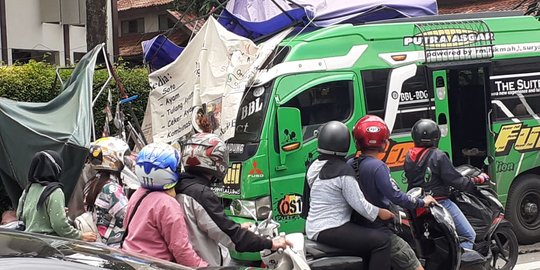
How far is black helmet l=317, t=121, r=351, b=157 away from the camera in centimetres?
514

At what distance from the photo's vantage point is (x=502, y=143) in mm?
9312

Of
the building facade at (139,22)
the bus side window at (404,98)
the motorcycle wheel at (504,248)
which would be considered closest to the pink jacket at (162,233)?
the motorcycle wheel at (504,248)

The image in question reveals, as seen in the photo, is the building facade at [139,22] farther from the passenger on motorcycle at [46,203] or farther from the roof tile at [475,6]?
the passenger on motorcycle at [46,203]

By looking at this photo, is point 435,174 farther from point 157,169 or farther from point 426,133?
point 157,169

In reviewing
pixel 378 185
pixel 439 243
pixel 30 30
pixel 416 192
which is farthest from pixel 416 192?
pixel 30 30

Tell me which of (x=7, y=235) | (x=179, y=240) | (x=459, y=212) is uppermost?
(x=7, y=235)

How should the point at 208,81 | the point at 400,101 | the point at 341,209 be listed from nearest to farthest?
the point at 341,209 → the point at 400,101 → the point at 208,81

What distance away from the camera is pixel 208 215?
451 centimetres

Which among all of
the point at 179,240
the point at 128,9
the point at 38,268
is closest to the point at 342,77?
the point at 179,240

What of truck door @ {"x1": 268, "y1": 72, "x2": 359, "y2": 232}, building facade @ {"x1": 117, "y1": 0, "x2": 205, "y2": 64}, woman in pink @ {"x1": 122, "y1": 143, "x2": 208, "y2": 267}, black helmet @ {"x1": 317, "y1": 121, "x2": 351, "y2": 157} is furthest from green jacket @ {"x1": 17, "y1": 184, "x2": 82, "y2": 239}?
building facade @ {"x1": 117, "y1": 0, "x2": 205, "y2": 64}

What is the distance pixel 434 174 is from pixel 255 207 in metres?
2.11

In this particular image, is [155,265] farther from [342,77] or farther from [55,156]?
[342,77]

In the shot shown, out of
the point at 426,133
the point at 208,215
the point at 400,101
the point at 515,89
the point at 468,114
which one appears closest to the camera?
the point at 208,215

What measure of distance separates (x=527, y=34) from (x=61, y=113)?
20.3 ft
